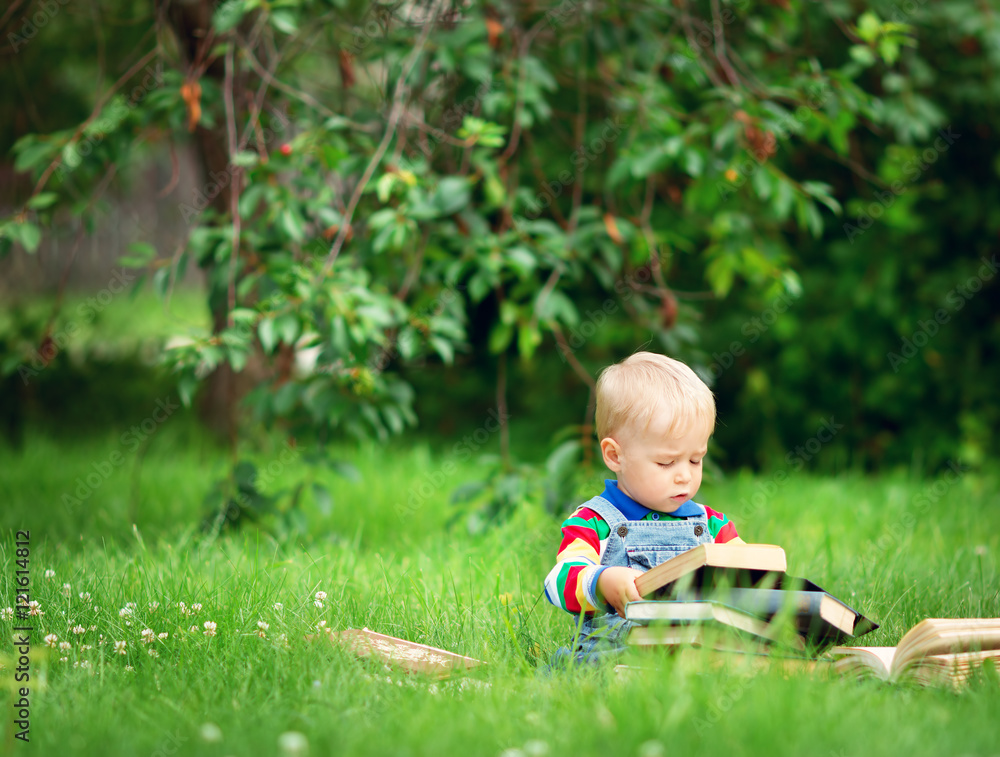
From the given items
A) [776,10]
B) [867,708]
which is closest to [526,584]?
[867,708]

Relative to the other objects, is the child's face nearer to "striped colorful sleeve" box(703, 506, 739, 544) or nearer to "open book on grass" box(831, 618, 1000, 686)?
"striped colorful sleeve" box(703, 506, 739, 544)

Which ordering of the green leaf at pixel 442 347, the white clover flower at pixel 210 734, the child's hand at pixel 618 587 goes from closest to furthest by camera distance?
the white clover flower at pixel 210 734
the child's hand at pixel 618 587
the green leaf at pixel 442 347

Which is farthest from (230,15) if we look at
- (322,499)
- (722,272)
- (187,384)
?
(722,272)

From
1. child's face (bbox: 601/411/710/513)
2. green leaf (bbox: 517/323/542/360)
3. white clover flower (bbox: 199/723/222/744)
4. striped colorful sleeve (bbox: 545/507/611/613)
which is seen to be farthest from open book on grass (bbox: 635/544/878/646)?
green leaf (bbox: 517/323/542/360)

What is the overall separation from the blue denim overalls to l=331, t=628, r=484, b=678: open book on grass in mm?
243

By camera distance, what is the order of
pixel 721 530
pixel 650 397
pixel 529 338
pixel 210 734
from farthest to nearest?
pixel 529 338 → pixel 721 530 → pixel 650 397 → pixel 210 734

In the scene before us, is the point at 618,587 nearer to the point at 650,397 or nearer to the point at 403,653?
the point at 650,397

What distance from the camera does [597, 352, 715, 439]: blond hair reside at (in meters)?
2.11

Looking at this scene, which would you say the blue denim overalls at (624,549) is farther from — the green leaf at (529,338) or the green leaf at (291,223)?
the green leaf at (291,223)

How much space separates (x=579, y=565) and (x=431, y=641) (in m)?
0.51

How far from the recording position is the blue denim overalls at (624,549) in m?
2.13

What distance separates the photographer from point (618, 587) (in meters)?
2.00

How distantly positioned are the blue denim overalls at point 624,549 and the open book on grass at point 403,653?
0.24 metres

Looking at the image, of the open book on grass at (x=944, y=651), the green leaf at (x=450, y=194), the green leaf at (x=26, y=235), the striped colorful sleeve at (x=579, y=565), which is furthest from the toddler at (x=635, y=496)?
the green leaf at (x=26, y=235)
